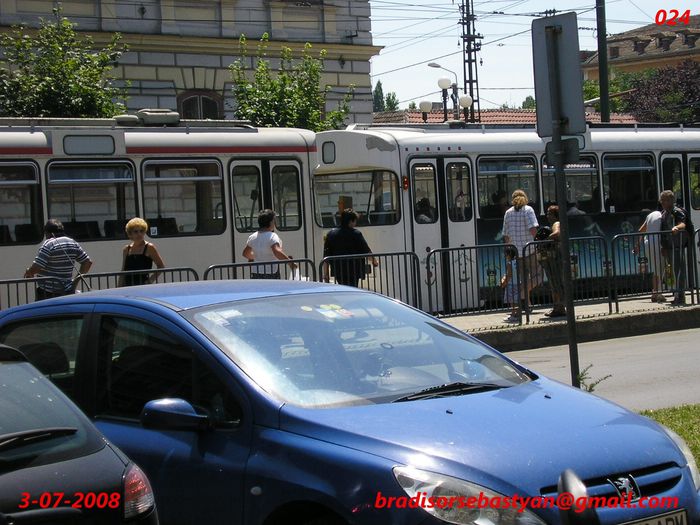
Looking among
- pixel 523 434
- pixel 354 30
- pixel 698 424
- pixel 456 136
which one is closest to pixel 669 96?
pixel 354 30

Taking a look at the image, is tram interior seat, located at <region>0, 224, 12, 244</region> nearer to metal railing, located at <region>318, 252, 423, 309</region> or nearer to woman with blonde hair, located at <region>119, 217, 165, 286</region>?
woman with blonde hair, located at <region>119, 217, 165, 286</region>

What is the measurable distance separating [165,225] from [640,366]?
7.76m

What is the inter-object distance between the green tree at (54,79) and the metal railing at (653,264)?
43.6ft

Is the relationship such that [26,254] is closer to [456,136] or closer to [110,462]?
[456,136]

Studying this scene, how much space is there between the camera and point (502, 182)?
19156 millimetres

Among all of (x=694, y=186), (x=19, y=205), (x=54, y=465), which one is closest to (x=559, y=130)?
(x=54, y=465)

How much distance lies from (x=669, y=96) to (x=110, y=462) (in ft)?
221

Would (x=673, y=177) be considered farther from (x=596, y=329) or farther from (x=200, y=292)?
(x=200, y=292)

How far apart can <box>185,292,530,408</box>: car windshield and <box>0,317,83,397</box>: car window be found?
0.82 m

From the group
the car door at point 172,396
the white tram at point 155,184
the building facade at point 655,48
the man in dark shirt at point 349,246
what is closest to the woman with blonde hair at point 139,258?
the white tram at point 155,184

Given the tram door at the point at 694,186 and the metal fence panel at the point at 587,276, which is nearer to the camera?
the metal fence panel at the point at 587,276

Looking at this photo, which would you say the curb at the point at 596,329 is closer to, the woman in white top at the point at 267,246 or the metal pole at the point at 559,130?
the woman in white top at the point at 267,246

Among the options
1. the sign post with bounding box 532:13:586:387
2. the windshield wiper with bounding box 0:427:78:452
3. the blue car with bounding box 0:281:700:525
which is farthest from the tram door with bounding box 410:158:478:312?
the windshield wiper with bounding box 0:427:78:452

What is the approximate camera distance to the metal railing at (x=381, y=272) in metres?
15.1
